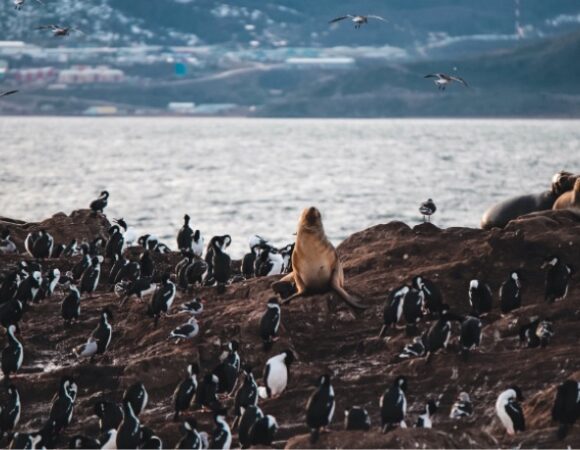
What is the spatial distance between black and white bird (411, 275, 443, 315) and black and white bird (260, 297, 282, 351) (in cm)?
166

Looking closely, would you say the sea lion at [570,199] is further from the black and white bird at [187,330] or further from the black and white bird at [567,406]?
the black and white bird at [567,406]

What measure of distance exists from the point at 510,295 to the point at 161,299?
14.9 feet

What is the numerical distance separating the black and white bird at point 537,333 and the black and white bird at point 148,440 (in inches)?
167

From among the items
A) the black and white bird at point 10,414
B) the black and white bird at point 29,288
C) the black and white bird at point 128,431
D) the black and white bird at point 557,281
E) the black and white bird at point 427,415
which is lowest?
the black and white bird at point 10,414

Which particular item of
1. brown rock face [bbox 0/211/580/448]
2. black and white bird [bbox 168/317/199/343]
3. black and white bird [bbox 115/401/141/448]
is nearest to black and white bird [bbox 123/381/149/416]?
brown rock face [bbox 0/211/580/448]

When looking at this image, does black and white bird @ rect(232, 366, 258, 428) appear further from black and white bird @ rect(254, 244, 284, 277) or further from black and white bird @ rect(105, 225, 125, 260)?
black and white bird @ rect(105, 225, 125, 260)

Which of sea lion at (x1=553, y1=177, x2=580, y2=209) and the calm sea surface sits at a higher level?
sea lion at (x1=553, y1=177, x2=580, y2=209)

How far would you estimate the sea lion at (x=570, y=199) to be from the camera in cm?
2430

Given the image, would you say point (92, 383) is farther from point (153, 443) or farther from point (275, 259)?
point (275, 259)

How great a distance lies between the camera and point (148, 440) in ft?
49.3

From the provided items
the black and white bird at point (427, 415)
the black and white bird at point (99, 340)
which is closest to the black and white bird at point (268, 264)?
the black and white bird at point (99, 340)

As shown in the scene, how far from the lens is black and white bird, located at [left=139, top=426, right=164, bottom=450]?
A: 15.0m

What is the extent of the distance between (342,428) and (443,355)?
1898mm

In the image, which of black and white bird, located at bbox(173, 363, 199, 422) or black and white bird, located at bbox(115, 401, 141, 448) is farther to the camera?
black and white bird, located at bbox(173, 363, 199, 422)
